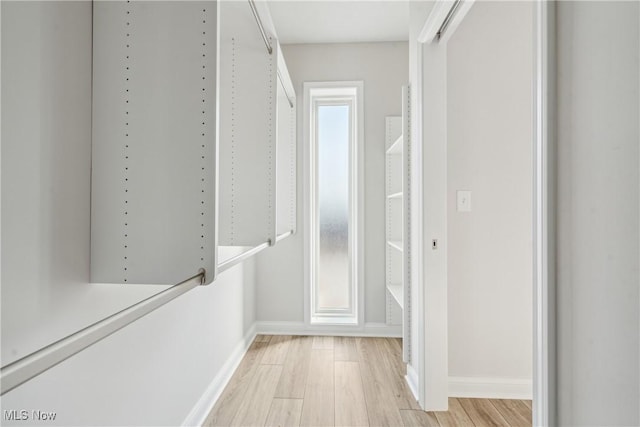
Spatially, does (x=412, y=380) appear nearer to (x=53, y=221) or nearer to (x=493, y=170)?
(x=493, y=170)

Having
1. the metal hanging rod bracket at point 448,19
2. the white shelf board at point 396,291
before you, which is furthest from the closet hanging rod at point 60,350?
the white shelf board at point 396,291

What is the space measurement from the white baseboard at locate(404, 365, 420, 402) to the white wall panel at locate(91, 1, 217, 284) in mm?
1621

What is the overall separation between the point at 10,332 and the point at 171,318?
2.56ft

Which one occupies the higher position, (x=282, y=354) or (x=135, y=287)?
(x=135, y=287)

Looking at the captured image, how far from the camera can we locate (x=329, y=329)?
9.71 ft

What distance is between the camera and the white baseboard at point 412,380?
1.95 m

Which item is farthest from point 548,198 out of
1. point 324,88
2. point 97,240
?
point 324,88

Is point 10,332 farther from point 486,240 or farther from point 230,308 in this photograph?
point 486,240

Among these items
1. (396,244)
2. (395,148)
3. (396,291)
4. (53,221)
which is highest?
(395,148)

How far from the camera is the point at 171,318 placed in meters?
1.42

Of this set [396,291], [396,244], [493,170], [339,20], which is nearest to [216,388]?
[396,291]

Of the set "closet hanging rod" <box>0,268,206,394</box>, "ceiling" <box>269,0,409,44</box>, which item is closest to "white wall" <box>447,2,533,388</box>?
"ceiling" <box>269,0,409,44</box>

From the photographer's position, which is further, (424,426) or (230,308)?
(230,308)

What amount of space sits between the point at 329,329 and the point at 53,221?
249 cm
